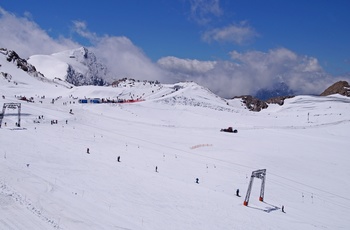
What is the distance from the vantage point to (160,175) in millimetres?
28141

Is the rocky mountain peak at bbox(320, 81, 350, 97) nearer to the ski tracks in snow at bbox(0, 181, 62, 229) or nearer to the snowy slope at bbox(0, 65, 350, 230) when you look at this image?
Answer: the snowy slope at bbox(0, 65, 350, 230)

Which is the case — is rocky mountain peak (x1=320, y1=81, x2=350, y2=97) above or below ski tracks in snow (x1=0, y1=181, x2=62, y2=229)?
above

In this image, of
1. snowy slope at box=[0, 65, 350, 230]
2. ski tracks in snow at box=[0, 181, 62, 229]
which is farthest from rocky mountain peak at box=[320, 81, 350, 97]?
ski tracks in snow at box=[0, 181, 62, 229]

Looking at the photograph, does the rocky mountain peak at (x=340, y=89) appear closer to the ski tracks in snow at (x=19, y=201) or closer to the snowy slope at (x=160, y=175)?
A: the snowy slope at (x=160, y=175)

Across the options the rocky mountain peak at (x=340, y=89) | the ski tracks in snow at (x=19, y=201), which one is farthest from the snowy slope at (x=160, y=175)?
the rocky mountain peak at (x=340, y=89)

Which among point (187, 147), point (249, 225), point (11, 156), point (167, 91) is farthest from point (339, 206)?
point (167, 91)

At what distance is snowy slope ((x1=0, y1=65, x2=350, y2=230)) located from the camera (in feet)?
58.7

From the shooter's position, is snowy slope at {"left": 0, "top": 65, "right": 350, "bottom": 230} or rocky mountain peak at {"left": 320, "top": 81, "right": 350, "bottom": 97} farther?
rocky mountain peak at {"left": 320, "top": 81, "right": 350, "bottom": 97}

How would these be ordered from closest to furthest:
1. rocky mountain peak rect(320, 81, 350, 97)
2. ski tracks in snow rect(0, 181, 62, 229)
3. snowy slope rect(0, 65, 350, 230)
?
ski tracks in snow rect(0, 181, 62, 229) → snowy slope rect(0, 65, 350, 230) → rocky mountain peak rect(320, 81, 350, 97)

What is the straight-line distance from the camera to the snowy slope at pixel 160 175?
58.7 ft

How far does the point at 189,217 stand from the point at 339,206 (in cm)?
1435

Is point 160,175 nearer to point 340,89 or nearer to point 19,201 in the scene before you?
point 19,201

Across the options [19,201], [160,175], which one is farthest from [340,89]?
[19,201]

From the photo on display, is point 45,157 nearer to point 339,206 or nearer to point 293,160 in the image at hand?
point 339,206
